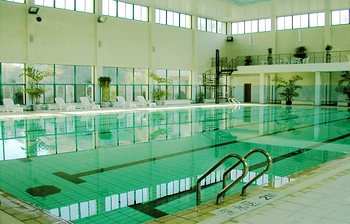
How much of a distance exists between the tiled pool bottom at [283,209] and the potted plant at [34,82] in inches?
641

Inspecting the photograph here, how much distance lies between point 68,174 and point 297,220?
4441 mm

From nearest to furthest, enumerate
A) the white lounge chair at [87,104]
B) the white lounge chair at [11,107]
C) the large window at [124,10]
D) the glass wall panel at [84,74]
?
1. the white lounge chair at [11,107]
2. the white lounge chair at [87,104]
3. the glass wall panel at [84,74]
4. the large window at [124,10]

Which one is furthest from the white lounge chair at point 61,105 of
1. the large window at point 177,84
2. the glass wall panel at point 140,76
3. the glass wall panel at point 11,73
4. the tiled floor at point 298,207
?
the tiled floor at point 298,207

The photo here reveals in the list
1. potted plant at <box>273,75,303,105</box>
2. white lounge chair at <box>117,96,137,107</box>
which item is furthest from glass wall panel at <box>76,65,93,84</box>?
potted plant at <box>273,75,303,105</box>

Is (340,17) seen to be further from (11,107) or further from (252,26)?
(11,107)

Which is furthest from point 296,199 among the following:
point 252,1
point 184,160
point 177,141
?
point 252,1

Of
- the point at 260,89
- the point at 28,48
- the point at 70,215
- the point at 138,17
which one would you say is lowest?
the point at 70,215

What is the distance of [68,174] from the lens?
6.95 metres

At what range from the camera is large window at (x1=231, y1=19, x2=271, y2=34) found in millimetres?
32344

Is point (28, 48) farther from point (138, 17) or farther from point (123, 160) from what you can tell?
point (123, 160)

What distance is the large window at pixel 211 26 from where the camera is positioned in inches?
1241

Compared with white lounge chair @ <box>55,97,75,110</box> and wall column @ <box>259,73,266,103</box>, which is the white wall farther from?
wall column @ <box>259,73,266,103</box>

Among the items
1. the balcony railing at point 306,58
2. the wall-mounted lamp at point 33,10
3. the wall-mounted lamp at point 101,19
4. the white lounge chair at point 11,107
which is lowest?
the white lounge chair at point 11,107

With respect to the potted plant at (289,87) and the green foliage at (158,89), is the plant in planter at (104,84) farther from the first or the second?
the potted plant at (289,87)
